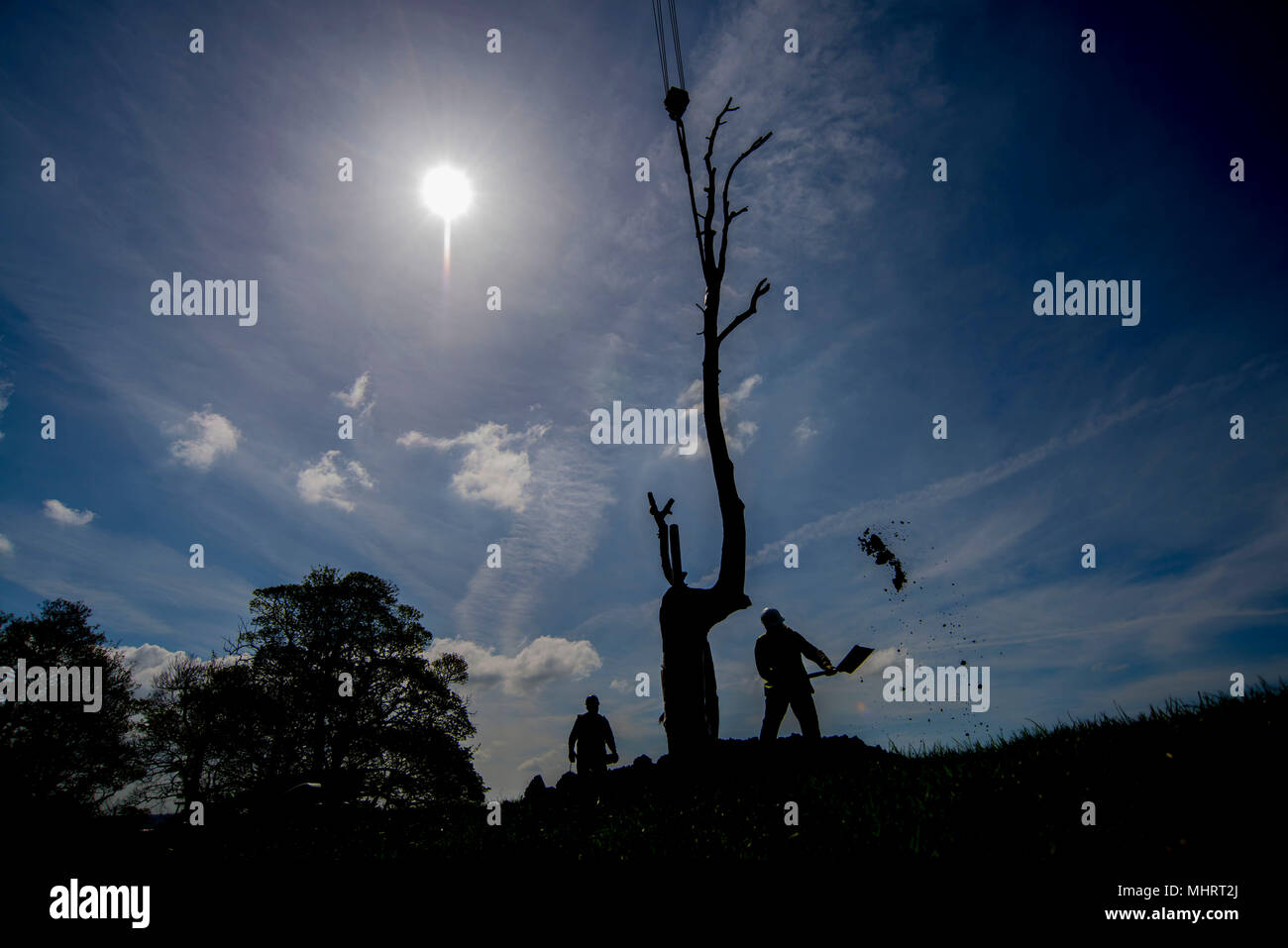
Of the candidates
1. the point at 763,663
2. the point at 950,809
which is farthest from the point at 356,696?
the point at 950,809

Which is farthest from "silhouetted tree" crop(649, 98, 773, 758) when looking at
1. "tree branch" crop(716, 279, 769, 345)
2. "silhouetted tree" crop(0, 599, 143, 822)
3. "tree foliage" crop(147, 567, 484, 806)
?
"silhouetted tree" crop(0, 599, 143, 822)

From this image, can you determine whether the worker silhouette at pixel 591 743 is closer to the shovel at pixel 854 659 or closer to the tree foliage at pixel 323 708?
the shovel at pixel 854 659

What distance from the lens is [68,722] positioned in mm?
18922

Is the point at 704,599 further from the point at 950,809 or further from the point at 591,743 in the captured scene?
the point at 950,809

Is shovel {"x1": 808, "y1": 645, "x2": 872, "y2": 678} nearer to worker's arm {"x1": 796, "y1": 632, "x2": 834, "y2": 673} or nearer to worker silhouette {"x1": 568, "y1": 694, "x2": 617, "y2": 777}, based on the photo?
worker's arm {"x1": 796, "y1": 632, "x2": 834, "y2": 673}

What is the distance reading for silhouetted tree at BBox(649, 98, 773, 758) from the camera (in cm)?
998

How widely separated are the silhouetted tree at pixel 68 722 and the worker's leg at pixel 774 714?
Result: 68.8ft

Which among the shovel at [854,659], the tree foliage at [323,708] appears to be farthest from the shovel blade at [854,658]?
the tree foliage at [323,708]

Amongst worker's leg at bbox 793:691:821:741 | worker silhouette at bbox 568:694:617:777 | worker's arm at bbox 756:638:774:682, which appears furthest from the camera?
worker silhouette at bbox 568:694:617:777
